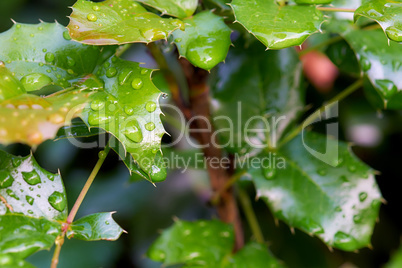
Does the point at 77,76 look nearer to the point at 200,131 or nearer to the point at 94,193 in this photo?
the point at 200,131

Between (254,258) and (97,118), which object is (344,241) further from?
(97,118)

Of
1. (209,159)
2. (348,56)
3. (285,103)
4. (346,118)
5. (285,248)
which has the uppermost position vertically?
(348,56)

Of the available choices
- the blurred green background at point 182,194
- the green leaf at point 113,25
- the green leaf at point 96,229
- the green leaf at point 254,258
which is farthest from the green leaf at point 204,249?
the green leaf at point 113,25

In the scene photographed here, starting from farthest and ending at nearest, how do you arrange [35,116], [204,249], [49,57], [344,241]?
[204,249] → [344,241] → [49,57] → [35,116]

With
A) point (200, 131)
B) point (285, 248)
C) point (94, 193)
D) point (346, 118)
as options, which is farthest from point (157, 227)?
point (346, 118)

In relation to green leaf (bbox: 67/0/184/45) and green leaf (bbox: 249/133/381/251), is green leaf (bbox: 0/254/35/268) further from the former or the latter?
green leaf (bbox: 249/133/381/251)

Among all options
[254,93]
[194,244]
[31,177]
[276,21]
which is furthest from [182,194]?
[276,21]

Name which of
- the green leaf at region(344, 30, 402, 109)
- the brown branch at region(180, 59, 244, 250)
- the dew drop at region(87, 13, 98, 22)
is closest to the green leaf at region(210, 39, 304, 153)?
the brown branch at region(180, 59, 244, 250)
